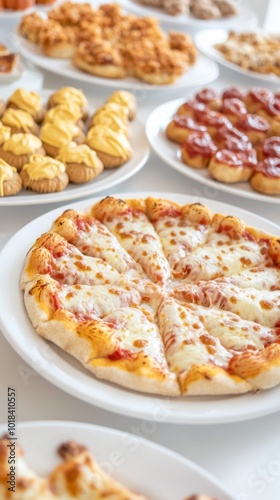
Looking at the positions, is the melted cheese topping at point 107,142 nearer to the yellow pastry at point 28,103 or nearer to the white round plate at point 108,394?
the yellow pastry at point 28,103

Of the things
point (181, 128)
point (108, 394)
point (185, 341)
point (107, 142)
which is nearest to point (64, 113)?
point (107, 142)

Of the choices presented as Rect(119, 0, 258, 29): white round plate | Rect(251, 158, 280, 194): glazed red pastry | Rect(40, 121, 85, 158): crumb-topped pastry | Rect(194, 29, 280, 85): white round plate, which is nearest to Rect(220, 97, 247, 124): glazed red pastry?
Rect(251, 158, 280, 194): glazed red pastry

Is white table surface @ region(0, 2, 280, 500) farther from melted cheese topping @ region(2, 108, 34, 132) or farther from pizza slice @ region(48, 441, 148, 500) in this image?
melted cheese topping @ region(2, 108, 34, 132)

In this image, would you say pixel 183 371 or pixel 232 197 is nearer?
pixel 183 371

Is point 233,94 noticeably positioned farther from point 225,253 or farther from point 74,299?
point 74,299

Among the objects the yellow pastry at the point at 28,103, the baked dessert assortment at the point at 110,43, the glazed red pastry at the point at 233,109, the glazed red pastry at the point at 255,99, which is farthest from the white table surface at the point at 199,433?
the baked dessert assortment at the point at 110,43

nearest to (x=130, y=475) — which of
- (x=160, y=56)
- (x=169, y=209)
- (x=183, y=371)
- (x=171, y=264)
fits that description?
(x=183, y=371)

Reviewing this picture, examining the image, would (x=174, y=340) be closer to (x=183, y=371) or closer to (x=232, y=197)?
(x=183, y=371)
